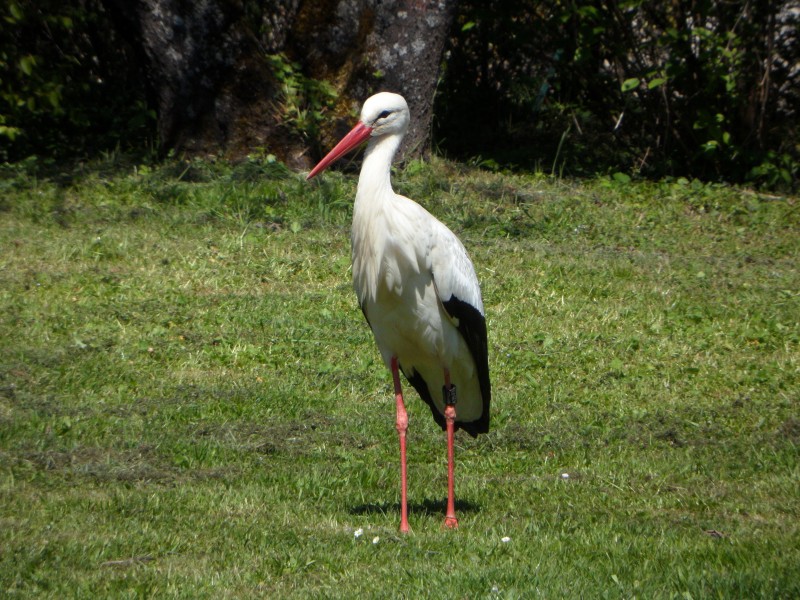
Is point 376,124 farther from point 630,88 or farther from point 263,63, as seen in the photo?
point 630,88

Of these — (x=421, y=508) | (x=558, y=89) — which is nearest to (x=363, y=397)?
(x=421, y=508)

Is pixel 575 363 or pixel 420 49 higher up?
pixel 420 49

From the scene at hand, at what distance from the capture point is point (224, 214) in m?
9.58

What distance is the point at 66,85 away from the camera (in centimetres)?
1142

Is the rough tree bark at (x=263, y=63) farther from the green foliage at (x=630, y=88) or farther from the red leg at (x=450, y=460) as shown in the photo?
the red leg at (x=450, y=460)

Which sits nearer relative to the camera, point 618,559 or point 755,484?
point 618,559

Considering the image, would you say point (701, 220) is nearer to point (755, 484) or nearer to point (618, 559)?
point (755, 484)

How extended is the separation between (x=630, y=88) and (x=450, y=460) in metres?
6.76

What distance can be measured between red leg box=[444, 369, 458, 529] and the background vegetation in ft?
18.4

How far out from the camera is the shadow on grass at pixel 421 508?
16.8ft

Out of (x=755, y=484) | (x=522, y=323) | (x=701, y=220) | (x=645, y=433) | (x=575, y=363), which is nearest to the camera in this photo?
(x=755, y=484)

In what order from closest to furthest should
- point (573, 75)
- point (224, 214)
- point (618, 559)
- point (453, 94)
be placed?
point (618, 559)
point (224, 214)
point (573, 75)
point (453, 94)

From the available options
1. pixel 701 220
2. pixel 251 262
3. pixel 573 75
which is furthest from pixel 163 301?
pixel 573 75

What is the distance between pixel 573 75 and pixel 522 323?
507 cm
